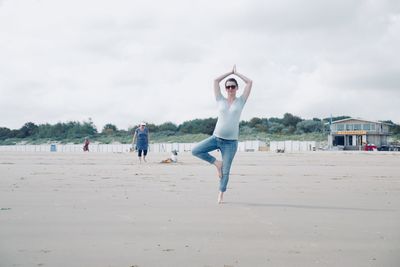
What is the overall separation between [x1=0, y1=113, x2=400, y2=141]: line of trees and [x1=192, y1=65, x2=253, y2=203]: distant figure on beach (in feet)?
228

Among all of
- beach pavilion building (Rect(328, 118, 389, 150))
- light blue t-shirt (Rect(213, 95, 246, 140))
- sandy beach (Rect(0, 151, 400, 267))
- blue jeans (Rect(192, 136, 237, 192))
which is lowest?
sandy beach (Rect(0, 151, 400, 267))

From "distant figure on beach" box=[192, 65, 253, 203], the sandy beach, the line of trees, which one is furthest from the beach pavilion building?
"distant figure on beach" box=[192, 65, 253, 203]

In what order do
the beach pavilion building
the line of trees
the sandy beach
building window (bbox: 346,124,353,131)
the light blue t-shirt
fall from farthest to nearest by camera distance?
the line of trees
building window (bbox: 346,124,353,131)
the beach pavilion building
the light blue t-shirt
the sandy beach

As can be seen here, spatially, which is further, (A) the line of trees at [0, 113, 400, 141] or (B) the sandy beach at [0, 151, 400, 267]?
(A) the line of trees at [0, 113, 400, 141]

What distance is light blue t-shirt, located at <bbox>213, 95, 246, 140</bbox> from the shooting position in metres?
5.18

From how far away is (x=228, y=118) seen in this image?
5.18 metres

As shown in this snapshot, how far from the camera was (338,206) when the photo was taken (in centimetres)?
461

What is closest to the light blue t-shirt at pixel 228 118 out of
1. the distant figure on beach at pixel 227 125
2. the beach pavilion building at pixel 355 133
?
the distant figure on beach at pixel 227 125

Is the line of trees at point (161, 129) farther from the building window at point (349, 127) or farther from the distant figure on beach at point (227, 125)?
the distant figure on beach at point (227, 125)

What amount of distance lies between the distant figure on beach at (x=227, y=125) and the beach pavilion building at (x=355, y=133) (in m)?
60.0

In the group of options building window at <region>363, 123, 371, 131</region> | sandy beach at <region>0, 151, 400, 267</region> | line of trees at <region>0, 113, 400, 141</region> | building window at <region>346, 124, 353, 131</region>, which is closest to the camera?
sandy beach at <region>0, 151, 400, 267</region>

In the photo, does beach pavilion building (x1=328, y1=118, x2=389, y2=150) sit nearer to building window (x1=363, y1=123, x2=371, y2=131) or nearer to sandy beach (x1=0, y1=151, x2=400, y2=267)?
building window (x1=363, y1=123, x2=371, y2=131)

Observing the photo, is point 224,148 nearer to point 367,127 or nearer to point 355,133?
point 355,133

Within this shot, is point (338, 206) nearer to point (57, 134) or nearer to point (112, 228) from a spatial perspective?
point (112, 228)
